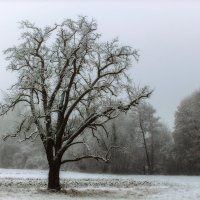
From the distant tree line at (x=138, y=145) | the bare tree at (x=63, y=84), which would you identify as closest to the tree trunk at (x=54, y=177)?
the bare tree at (x=63, y=84)

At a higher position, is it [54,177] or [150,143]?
[150,143]

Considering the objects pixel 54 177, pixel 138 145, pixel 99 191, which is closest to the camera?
pixel 54 177

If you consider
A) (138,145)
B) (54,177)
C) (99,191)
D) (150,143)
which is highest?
(150,143)

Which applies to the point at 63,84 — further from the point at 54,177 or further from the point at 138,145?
the point at 138,145

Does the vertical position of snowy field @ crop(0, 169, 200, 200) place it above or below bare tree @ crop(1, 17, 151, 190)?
below

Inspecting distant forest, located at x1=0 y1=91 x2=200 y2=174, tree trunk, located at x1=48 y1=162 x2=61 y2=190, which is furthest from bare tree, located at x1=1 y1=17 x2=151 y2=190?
distant forest, located at x1=0 y1=91 x2=200 y2=174

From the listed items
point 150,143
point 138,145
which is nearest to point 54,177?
point 138,145

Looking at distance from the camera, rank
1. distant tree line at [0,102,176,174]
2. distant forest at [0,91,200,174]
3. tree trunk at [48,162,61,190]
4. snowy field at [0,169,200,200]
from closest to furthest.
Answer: snowy field at [0,169,200,200] < tree trunk at [48,162,61,190] < distant forest at [0,91,200,174] < distant tree line at [0,102,176,174]

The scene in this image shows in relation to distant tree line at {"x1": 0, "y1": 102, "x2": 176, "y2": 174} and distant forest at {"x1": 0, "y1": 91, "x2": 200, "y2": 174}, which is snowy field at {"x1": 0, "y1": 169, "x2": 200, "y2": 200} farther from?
distant tree line at {"x1": 0, "y1": 102, "x2": 176, "y2": 174}

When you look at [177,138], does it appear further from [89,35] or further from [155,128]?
[89,35]

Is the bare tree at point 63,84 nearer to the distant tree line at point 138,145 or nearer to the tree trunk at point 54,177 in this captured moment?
the tree trunk at point 54,177

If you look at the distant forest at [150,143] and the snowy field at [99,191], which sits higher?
the distant forest at [150,143]

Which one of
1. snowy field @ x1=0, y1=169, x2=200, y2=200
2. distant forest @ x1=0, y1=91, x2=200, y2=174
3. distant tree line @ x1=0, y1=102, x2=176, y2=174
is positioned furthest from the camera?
distant tree line @ x1=0, y1=102, x2=176, y2=174

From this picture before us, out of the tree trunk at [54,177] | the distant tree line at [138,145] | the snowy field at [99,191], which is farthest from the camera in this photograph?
the distant tree line at [138,145]
